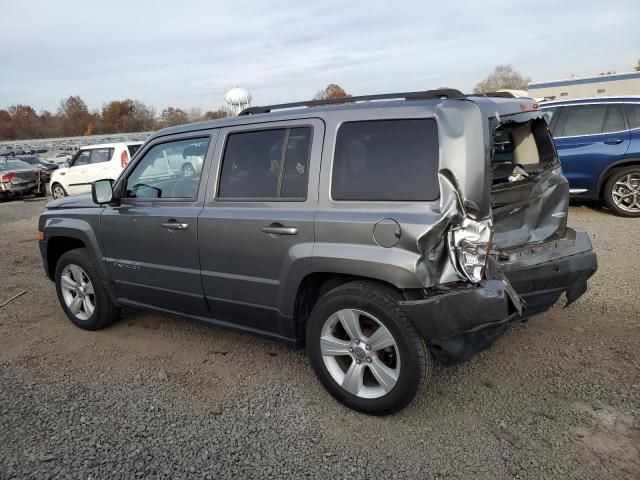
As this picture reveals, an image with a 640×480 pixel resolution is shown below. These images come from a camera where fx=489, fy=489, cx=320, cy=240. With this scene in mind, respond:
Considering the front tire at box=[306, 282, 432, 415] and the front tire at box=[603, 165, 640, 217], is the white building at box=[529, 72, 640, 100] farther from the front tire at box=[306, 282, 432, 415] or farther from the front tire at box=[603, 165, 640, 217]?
the front tire at box=[306, 282, 432, 415]

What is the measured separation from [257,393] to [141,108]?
9647 cm

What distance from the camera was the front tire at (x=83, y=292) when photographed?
4324mm

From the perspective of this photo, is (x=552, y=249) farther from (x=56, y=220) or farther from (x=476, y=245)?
(x=56, y=220)

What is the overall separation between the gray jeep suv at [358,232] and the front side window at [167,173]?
0.02m

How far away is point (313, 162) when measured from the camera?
3029 millimetres

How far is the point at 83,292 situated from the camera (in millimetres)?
4480

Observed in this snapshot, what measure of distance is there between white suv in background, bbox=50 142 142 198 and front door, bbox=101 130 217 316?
9194mm

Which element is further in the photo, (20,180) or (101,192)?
(20,180)

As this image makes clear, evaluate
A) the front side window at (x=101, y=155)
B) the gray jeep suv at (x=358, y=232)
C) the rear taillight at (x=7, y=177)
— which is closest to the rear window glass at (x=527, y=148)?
the gray jeep suv at (x=358, y=232)

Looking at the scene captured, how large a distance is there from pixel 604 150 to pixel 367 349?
22.2 feet

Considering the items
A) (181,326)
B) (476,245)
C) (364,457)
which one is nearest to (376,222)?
(476,245)

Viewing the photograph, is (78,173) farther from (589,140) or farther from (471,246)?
(471,246)

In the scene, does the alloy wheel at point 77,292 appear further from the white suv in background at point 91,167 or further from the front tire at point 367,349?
the white suv in background at point 91,167

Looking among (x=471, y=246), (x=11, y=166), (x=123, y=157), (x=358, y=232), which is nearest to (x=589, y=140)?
(x=471, y=246)
